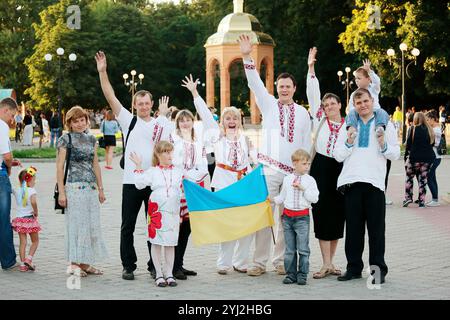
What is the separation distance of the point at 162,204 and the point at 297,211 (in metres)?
1.47

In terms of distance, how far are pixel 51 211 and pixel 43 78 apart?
56539 millimetres

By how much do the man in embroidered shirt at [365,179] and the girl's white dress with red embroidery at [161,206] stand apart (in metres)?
1.84

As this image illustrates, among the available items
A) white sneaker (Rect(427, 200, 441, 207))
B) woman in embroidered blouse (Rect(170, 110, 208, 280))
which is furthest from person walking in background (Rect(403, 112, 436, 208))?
woman in embroidered blouse (Rect(170, 110, 208, 280))

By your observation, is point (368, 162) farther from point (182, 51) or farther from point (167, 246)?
point (182, 51)

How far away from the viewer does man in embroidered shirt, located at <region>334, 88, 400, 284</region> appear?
8617 millimetres

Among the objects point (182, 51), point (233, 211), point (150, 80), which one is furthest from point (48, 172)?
point (182, 51)

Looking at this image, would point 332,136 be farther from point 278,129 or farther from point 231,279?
point 231,279

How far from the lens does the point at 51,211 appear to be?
50.0 ft

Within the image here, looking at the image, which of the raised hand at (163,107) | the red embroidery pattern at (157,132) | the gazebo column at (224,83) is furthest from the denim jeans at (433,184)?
the gazebo column at (224,83)

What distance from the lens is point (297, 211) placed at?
341 inches

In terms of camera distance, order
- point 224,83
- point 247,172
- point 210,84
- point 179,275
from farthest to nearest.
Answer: point 210,84, point 224,83, point 247,172, point 179,275

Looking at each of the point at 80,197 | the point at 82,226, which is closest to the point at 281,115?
the point at 80,197

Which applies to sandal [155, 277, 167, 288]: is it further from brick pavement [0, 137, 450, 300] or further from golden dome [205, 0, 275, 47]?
golden dome [205, 0, 275, 47]
